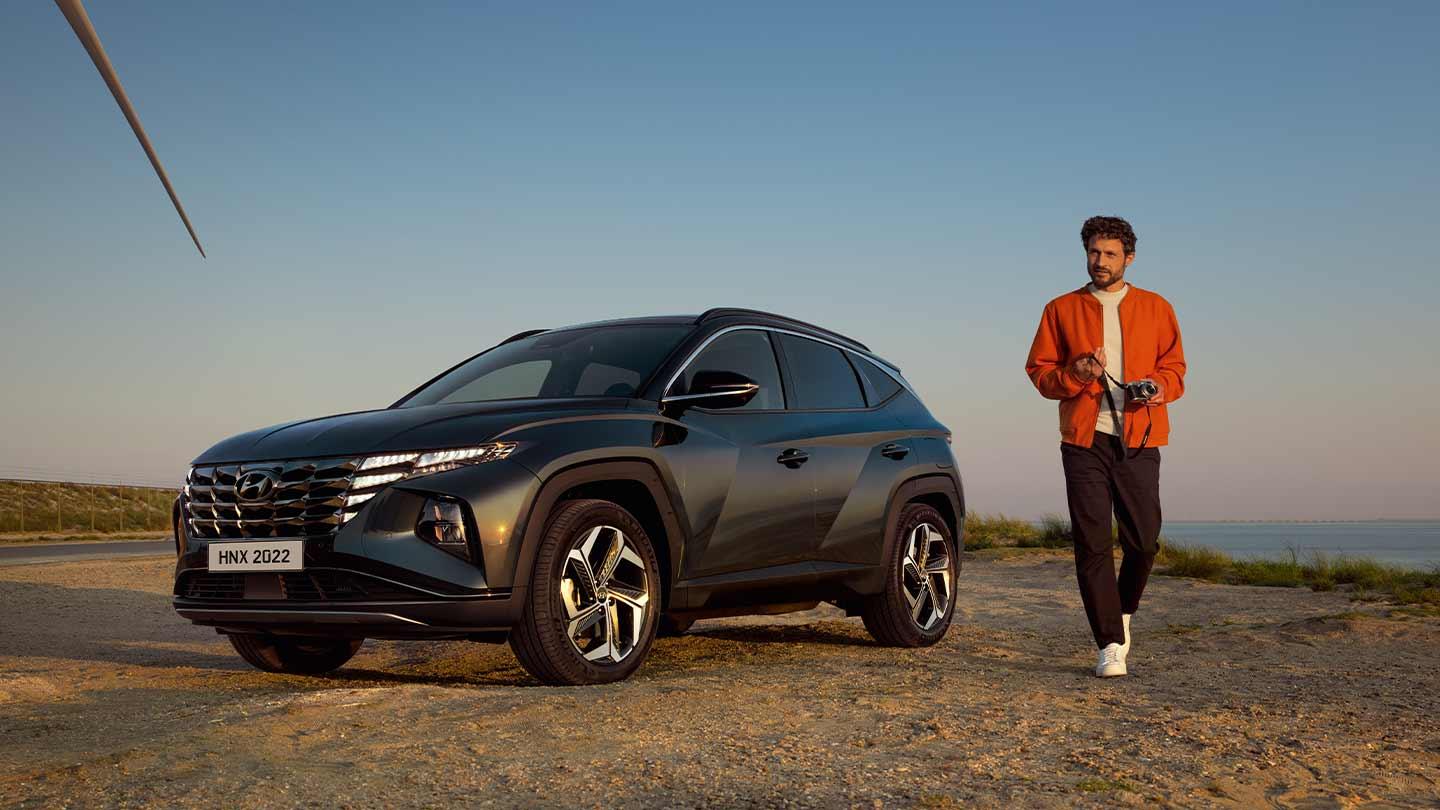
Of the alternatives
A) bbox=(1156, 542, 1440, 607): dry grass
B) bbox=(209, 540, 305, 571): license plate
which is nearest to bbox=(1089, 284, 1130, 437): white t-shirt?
bbox=(209, 540, 305, 571): license plate

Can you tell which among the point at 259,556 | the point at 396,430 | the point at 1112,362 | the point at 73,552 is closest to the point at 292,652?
the point at 259,556

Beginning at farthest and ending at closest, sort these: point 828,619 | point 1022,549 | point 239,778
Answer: point 1022,549
point 828,619
point 239,778

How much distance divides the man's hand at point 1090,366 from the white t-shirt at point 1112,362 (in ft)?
0.20

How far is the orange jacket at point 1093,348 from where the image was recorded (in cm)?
656

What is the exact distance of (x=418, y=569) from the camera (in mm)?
5398

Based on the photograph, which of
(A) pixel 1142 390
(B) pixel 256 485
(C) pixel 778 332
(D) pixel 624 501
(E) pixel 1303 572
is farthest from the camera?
(E) pixel 1303 572

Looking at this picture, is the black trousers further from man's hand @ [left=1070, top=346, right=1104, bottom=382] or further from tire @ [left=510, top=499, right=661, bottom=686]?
tire @ [left=510, top=499, right=661, bottom=686]

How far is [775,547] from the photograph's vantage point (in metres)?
6.89

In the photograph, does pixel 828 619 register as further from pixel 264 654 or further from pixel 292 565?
pixel 292 565

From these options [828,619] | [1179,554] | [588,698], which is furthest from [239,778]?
[1179,554]

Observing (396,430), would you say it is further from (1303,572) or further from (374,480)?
(1303,572)

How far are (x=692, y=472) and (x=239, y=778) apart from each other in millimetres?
2849

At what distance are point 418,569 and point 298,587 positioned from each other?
605 millimetres

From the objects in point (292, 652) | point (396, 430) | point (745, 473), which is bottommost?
point (292, 652)
